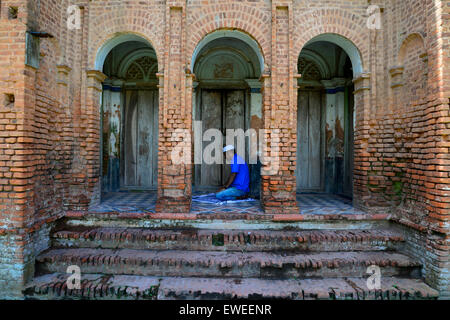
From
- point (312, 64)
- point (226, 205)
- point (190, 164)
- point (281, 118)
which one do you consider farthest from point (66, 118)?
point (312, 64)

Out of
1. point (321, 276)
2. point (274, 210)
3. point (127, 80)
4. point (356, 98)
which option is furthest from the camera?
→ point (127, 80)

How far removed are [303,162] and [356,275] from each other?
15.1 ft

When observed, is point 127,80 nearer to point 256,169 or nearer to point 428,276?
point 256,169

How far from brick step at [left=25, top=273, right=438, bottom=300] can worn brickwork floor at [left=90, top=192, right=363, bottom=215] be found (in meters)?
1.57

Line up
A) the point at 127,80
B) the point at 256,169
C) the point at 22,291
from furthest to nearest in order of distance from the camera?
the point at 127,80
the point at 256,169
the point at 22,291

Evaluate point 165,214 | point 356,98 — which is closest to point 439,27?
point 356,98

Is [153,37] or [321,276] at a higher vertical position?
[153,37]

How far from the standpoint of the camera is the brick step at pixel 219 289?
415 centimetres

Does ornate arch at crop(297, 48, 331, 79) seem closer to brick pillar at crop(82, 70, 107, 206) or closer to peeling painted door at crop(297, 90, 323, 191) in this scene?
peeling painted door at crop(297, 90, 323, 191)

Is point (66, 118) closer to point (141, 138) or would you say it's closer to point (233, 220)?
point (141, 138)

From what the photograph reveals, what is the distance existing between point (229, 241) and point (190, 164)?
1.88 m

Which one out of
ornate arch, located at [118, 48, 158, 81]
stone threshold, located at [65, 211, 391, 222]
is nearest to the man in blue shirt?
stone threshold, located at [65, 211, 391, 222]

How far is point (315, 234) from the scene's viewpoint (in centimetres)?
518

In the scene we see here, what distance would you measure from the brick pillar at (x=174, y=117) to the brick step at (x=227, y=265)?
1.34m
